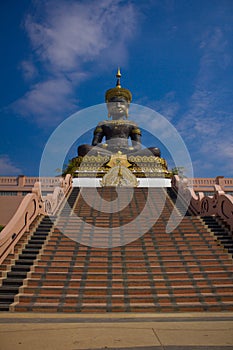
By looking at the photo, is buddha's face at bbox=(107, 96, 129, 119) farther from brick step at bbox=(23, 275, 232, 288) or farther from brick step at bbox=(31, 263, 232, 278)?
brick step at bbox=(23, 275, 232, 288)

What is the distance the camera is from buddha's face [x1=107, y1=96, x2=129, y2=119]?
27.7m

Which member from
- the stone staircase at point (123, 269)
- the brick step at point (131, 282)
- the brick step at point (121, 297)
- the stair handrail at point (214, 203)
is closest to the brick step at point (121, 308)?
the stone staircase at point (123, 269)

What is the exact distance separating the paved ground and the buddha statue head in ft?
78.6

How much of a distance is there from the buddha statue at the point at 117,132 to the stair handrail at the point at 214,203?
10264 millimetres

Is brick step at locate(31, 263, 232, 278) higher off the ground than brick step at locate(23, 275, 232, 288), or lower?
higher

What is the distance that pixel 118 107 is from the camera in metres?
27.7

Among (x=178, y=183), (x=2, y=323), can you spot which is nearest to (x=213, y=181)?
(x=178, y=183)

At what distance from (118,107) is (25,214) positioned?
66.4ft

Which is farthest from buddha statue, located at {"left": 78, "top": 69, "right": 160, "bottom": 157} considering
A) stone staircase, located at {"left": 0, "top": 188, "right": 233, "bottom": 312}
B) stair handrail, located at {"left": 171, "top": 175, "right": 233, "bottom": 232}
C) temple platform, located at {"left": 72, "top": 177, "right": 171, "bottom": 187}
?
stone staircase, located at {"left": 0, "top": 188, "right": 233, "bottom": 312}

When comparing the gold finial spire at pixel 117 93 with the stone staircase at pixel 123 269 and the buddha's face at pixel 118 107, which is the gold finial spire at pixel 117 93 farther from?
the stone staircase at pixel 123 269

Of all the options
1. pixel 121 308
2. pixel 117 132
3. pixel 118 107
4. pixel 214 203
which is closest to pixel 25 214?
pixel 121 308

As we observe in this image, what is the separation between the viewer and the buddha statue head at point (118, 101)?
91.0 feet

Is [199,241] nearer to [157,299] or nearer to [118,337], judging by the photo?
[157,299]

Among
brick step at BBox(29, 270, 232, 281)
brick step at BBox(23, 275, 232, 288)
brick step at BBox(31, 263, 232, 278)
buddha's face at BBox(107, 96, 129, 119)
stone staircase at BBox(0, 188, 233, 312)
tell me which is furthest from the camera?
buddha's face at BBox(107, 96, 129, 119)
